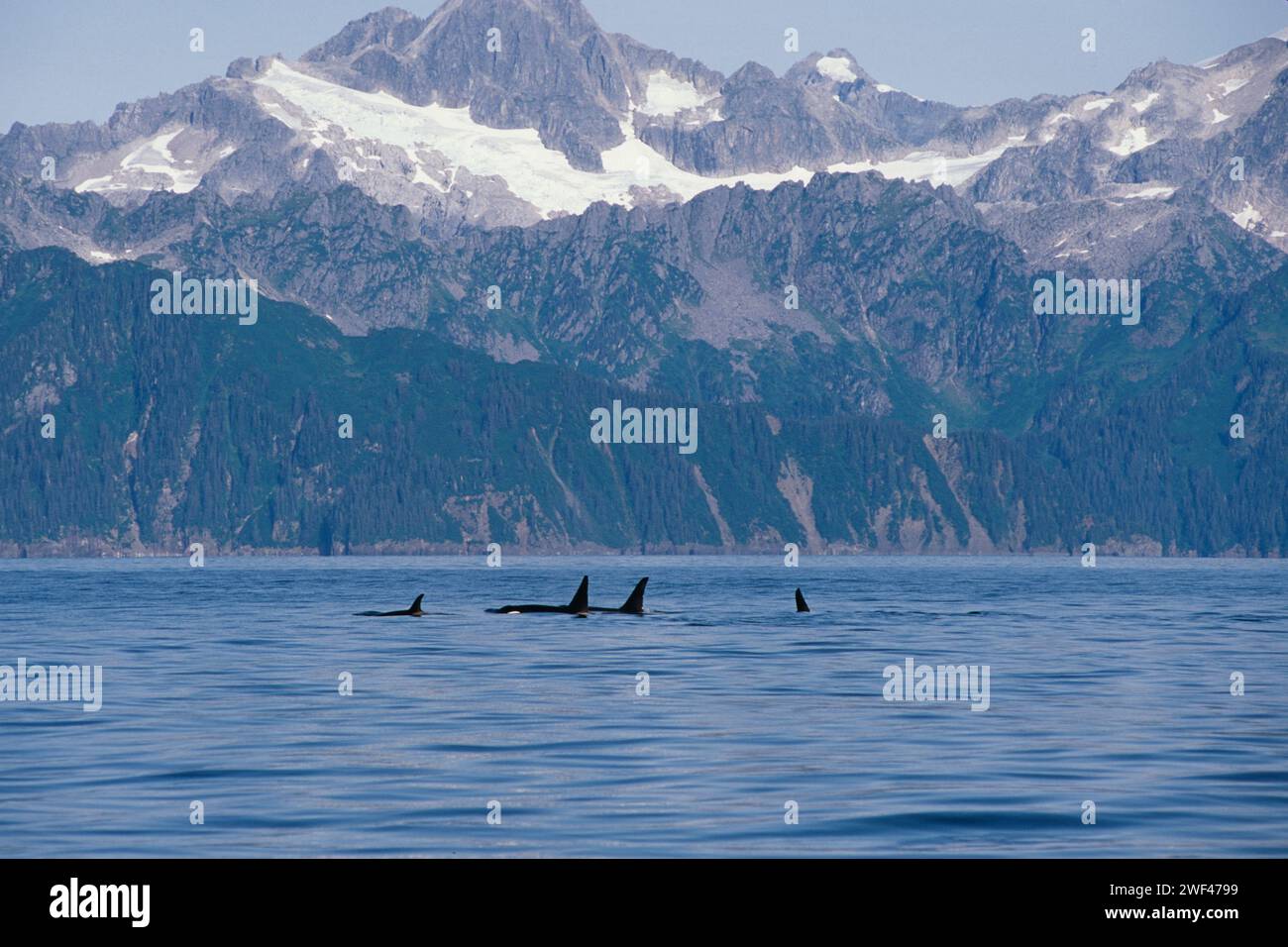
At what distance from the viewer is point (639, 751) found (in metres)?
48.3

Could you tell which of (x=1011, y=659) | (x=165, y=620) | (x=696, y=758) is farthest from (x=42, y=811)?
(x=165, y=620)

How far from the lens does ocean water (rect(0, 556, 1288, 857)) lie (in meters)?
34.2

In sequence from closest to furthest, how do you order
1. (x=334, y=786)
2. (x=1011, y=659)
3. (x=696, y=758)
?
(x=334, y=786) → (x=696, y=758) → (x=1011, y=659)

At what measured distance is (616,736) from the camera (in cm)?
5169

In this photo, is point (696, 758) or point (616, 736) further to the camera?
point (616, 736)

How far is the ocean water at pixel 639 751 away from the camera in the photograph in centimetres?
3422
